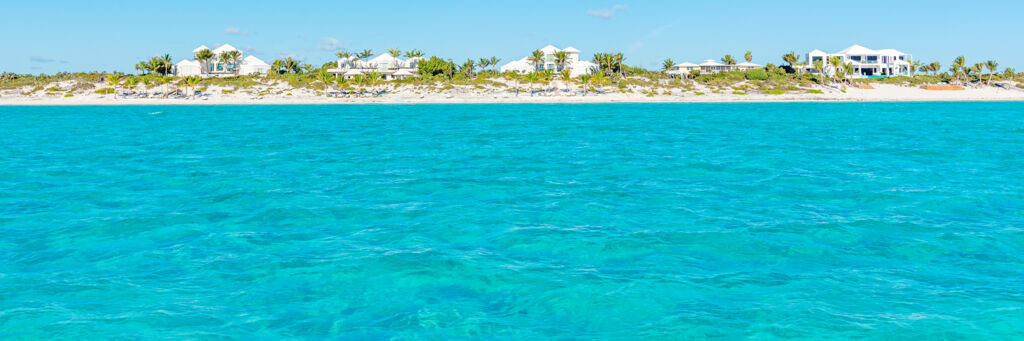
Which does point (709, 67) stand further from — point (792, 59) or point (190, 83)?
point (190, 83)

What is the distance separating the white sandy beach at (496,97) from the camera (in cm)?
11306

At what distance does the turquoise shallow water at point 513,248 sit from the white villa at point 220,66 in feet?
366

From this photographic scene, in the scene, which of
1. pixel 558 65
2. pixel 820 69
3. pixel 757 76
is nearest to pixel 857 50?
pixel 820 69

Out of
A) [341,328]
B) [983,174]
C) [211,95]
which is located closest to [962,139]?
Answer: [983,174]

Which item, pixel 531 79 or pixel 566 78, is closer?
pixel 566 78

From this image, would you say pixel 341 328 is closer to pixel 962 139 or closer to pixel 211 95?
pixel 962 139

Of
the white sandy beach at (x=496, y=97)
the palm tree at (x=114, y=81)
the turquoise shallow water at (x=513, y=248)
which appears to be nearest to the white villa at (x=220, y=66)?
the palm tree at (x=114, y=81)

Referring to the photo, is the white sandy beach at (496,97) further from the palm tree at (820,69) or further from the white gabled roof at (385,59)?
the white gabled roof at (385,59)

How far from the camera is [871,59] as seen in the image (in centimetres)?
15125

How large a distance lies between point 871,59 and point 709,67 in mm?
32393

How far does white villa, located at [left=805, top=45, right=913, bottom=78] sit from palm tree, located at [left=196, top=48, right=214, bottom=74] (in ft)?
372

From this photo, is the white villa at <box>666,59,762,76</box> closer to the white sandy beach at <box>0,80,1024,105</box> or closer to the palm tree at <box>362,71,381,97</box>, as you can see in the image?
the white sandy beach at <box>0,80,1024,105</box>

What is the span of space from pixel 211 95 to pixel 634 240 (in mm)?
114940

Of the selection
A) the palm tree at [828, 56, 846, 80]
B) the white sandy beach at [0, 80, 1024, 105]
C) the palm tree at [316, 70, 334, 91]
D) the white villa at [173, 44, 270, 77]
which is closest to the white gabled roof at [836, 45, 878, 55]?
the palm tree at [828, 56, 846, 80]
